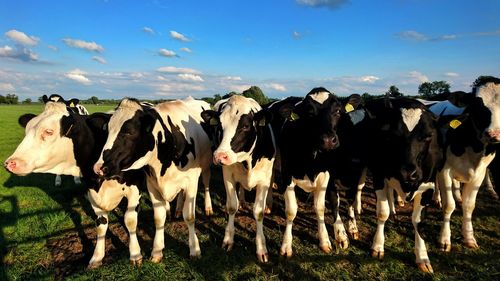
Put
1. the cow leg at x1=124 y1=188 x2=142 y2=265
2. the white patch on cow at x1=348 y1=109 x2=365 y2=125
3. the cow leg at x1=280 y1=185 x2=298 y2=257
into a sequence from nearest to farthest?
the cow leg at x1=124 y1=188 x2=142 y2=265
the cow leg at x1=280 y1=185 x2=298 y2=257
the white patch on cow at x1=348 y1=109 x2=365 y2=125

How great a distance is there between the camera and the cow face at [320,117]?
439cm

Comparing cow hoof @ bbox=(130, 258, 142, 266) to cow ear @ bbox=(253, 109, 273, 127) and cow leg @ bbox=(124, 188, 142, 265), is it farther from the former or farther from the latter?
cow ear @ bbox=(253, 109, 273, 127)

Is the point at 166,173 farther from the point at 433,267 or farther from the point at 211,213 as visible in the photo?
the point at 433,267

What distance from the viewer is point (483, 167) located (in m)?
5.00

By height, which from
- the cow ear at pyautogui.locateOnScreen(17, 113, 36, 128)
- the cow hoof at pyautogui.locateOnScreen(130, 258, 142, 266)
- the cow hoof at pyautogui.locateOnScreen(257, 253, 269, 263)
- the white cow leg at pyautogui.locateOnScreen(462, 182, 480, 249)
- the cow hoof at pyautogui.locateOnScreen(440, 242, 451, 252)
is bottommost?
the cow hoof at pyautogui.locateOnScreen(130, 258, 142, 266)

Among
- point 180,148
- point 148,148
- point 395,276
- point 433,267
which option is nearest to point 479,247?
point 433,267

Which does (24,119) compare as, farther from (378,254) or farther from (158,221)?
(378,254)

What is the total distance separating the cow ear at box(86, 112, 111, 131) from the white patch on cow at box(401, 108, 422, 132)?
3.98 metres

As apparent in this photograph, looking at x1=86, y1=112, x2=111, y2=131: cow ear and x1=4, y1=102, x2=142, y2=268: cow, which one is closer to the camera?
x1=4, y1=102, x2=142, y2=268: cow

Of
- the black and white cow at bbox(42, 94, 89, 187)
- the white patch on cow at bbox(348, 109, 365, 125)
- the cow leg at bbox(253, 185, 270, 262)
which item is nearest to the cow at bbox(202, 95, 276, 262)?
the cow leg at bbox(253, 185, 270, 262)

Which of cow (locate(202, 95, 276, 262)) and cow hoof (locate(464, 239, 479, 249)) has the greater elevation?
cow (locate(202, 95, 276, 262))

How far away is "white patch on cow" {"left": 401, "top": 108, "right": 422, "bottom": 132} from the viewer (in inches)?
171

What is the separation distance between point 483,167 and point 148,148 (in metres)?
4.79

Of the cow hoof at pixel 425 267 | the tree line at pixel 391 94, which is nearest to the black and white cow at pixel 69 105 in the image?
the tree line at pixel 391 94
